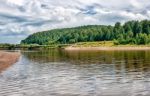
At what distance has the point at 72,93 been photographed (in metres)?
36.6

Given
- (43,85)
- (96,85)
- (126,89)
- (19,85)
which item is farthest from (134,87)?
(19,85)

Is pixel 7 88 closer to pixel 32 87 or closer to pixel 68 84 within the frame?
pixel 32 87

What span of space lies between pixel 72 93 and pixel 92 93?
6.80 ft

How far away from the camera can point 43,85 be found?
42969 mm

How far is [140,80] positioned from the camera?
151 feet

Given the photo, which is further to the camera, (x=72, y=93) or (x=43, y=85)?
(x=43, y=85)

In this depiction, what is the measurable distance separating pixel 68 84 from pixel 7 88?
7.52 m

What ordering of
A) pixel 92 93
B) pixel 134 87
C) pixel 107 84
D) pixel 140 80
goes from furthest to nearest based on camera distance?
pixel 140 80
pixel 107 84
pixel 134 87
pixel 92 93

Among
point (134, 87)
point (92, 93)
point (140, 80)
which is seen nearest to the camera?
point (92, 93)

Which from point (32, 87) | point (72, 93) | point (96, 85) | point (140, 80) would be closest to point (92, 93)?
point (72, 93)

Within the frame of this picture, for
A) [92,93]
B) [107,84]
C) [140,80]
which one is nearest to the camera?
[92,93]

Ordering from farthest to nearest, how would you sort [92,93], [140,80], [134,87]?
[140,80], [134,87], [92,93]

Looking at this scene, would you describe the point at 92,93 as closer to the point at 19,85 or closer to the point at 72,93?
the point at 72,93

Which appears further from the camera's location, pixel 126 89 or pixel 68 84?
pixel 68 84
